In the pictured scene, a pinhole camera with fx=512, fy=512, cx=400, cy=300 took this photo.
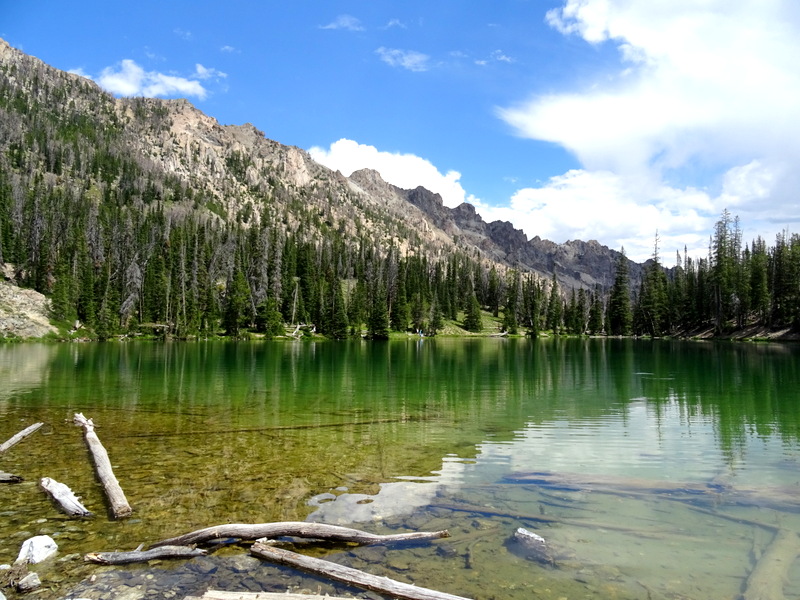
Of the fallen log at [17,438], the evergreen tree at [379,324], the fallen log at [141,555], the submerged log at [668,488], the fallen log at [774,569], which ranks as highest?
the evergreen tree at [379,324]

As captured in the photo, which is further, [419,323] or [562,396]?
[419,323]

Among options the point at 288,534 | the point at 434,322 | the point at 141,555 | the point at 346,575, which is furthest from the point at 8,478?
the point at 434,322

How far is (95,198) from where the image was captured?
597 ft

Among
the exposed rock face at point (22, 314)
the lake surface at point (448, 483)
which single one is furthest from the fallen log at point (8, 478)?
the exposed rock face at point (22, 314)

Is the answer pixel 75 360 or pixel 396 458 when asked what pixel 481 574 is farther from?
pixel 75 360

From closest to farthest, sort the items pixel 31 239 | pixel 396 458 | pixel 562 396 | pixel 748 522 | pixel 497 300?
pixel 748 522, pixel 396 458, pixel 562 396, pixel 31 239, pixel 497 300

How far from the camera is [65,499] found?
1104 cm

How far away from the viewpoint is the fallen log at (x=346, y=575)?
7145 millimetres

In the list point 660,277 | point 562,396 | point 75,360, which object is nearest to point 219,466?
point 562,396

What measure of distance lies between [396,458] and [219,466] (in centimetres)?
521

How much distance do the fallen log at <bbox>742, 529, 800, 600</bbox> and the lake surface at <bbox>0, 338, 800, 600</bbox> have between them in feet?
0.16

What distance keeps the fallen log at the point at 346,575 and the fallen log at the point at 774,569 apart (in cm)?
479

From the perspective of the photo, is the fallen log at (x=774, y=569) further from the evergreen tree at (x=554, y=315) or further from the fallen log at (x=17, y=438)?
the evergreen tree at (x=554, y=315)

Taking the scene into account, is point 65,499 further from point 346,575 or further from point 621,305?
point 621,305
